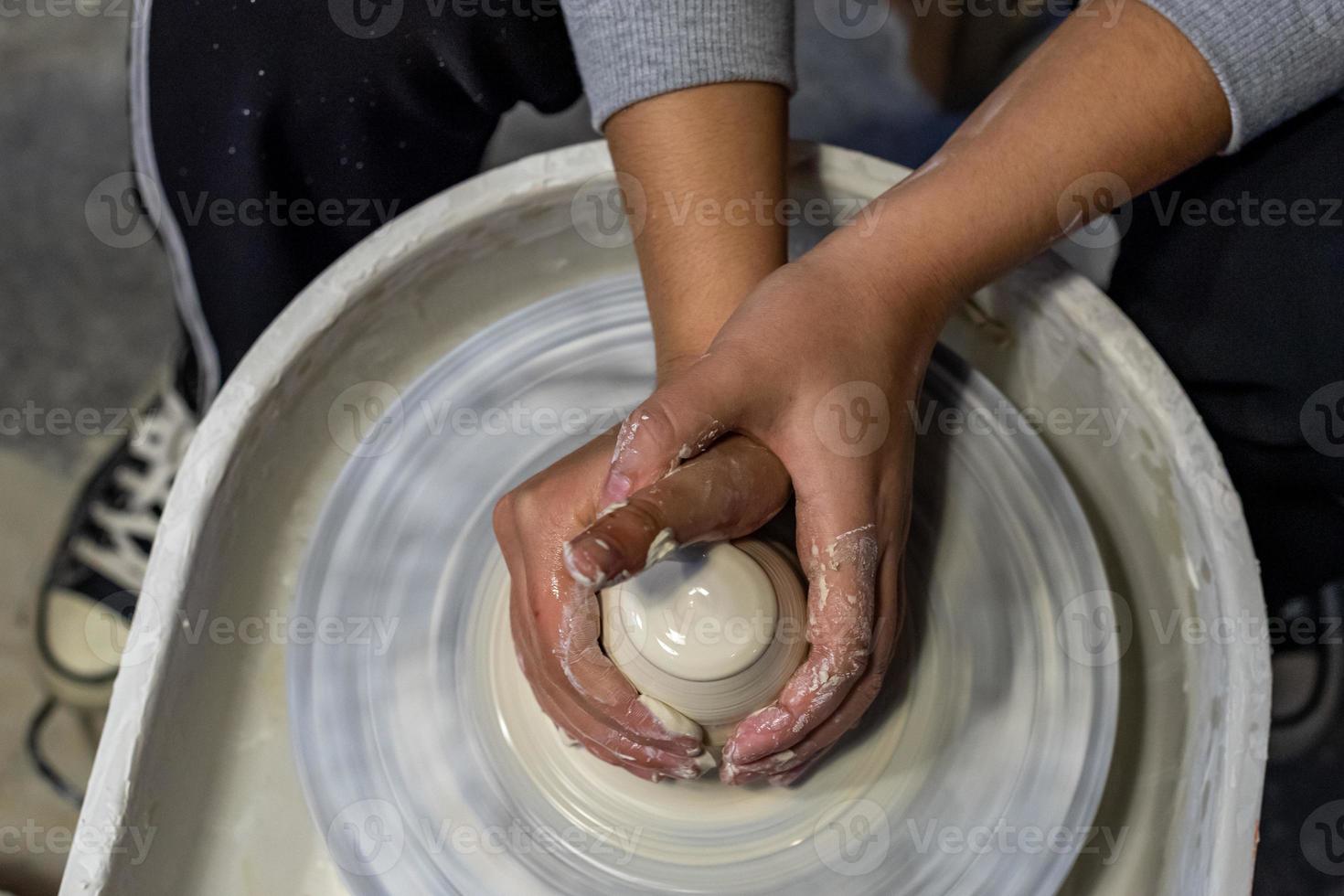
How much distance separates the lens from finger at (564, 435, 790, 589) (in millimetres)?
722

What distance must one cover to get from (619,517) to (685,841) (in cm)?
44

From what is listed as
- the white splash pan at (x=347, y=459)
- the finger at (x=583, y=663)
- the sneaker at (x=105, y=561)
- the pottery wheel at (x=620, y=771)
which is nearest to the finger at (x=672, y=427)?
the finger at (x=583, y=663)

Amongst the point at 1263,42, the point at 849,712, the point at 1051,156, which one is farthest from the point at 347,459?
the point at 1263,42

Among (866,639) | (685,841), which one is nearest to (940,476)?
(866,639)

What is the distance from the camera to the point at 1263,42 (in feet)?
3.32

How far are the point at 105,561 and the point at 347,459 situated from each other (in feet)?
3.16

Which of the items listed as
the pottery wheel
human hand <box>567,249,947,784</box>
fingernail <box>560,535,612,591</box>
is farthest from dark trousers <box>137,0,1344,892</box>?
fingernail <box>560,535,612,591</box>

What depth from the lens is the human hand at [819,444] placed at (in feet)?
2.93

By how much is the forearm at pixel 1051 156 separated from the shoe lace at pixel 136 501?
145 cm

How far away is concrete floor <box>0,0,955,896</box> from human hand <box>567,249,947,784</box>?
131 centimetres

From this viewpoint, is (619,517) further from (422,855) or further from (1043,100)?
(1043,100)

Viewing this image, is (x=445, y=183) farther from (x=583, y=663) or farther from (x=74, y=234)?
(x=74, y=234)

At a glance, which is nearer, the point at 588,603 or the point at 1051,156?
the point at 588,603

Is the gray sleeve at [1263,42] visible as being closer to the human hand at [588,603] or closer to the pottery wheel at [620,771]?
the pottery wheel at [620,771]
